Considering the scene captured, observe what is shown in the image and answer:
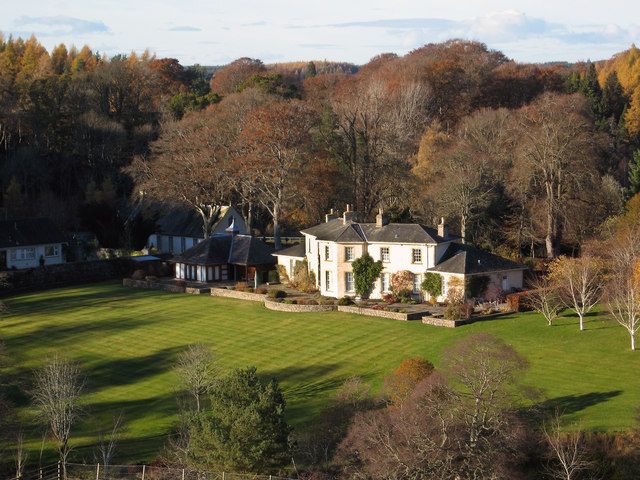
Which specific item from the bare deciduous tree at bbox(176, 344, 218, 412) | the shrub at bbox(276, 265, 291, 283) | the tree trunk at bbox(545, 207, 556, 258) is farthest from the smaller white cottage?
the tree trunk at bbox(545, 207, 556, 258)

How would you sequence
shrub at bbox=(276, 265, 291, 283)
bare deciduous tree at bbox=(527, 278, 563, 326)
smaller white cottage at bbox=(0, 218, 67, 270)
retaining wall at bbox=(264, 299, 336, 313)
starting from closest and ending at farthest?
bare deciduous tree at bbox=(527, 278, 563, 326)
retaining wall at bbox=(264, 299, 336, 313)
shrub at bbox=(276, 265, 291, 283)
smaller white cottage at bbox=(0, 218, 67, 270)

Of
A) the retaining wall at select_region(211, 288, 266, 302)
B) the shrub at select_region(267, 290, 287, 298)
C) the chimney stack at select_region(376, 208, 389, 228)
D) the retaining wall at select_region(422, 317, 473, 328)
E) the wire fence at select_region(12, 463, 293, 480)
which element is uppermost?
the chimney stack at select_region(376, 208, 389, 228)

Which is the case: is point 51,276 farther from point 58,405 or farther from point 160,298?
point 58,405

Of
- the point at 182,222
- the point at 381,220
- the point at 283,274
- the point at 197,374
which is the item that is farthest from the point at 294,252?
the point at 197,374

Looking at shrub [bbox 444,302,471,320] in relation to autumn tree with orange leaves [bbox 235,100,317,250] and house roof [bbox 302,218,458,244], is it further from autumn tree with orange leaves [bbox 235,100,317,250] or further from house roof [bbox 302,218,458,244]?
autumn tree with orange leaves [bbox 235,100,317,250]

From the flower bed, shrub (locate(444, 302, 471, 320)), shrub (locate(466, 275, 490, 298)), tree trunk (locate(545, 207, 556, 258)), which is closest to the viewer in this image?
shrub (locate(444, 302, 471, 320))

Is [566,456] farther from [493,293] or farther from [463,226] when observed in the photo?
[463,226]

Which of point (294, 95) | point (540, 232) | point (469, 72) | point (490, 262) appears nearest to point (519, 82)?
point (469, 72)

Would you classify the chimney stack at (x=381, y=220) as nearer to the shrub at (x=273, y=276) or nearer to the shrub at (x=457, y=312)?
the shrub at (x=457, y=312)
